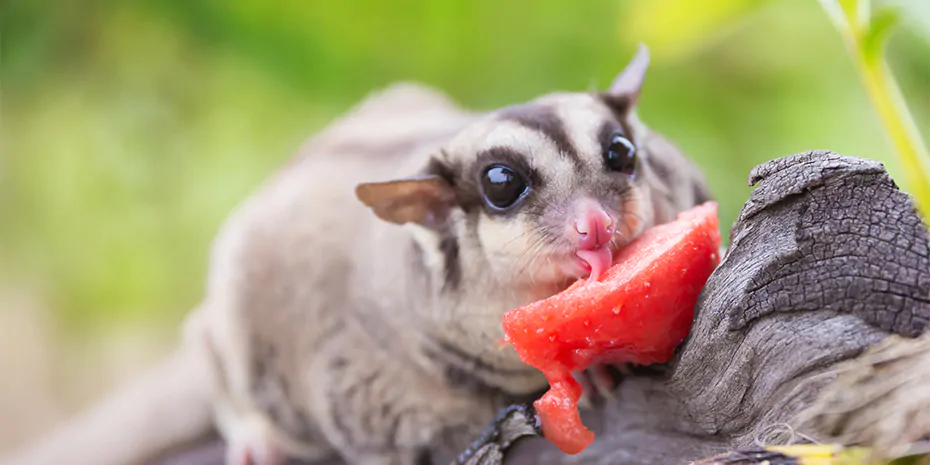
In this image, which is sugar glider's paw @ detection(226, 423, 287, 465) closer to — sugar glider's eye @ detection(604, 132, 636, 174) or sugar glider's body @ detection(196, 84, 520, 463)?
sugar glider's body @ detection(196, 84, 520, 463)

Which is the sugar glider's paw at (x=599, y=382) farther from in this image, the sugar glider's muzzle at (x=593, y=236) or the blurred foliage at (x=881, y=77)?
the blurred foliage at (x=881, y=77)

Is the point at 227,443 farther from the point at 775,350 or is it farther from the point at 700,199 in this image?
the point at 775,350

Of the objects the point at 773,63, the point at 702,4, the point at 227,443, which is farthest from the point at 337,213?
the point at 773,63

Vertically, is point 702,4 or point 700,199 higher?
point 702,4

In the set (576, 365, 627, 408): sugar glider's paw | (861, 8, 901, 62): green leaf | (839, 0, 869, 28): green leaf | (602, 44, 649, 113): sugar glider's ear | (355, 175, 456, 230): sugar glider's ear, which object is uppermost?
(602, 44, 649, 113): sugar glider's ear

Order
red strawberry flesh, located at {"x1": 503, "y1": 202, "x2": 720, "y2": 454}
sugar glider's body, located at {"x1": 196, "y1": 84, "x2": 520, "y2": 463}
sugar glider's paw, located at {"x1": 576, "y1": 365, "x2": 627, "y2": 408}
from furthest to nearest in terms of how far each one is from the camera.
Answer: sugar glider's body, located at {"x1": 196, "y1": 84, "x2": 520, "y2": 463}
sugar glider's paw, located at {"x1": 576, "y1": 365, "x2": 627, "y2": 408}
red strawberry flesh, located at {"x1": 503, "y1": 202, "x2": 720, "y2": 454}

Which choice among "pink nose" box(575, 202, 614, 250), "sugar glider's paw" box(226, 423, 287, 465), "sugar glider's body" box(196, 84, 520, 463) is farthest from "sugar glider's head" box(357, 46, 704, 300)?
"sugar glider's paw" box(226, 423, 287, 465)

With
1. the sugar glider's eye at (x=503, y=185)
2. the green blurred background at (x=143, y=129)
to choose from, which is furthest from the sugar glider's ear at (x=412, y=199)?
the green blurred background at (x=143, y=129)
